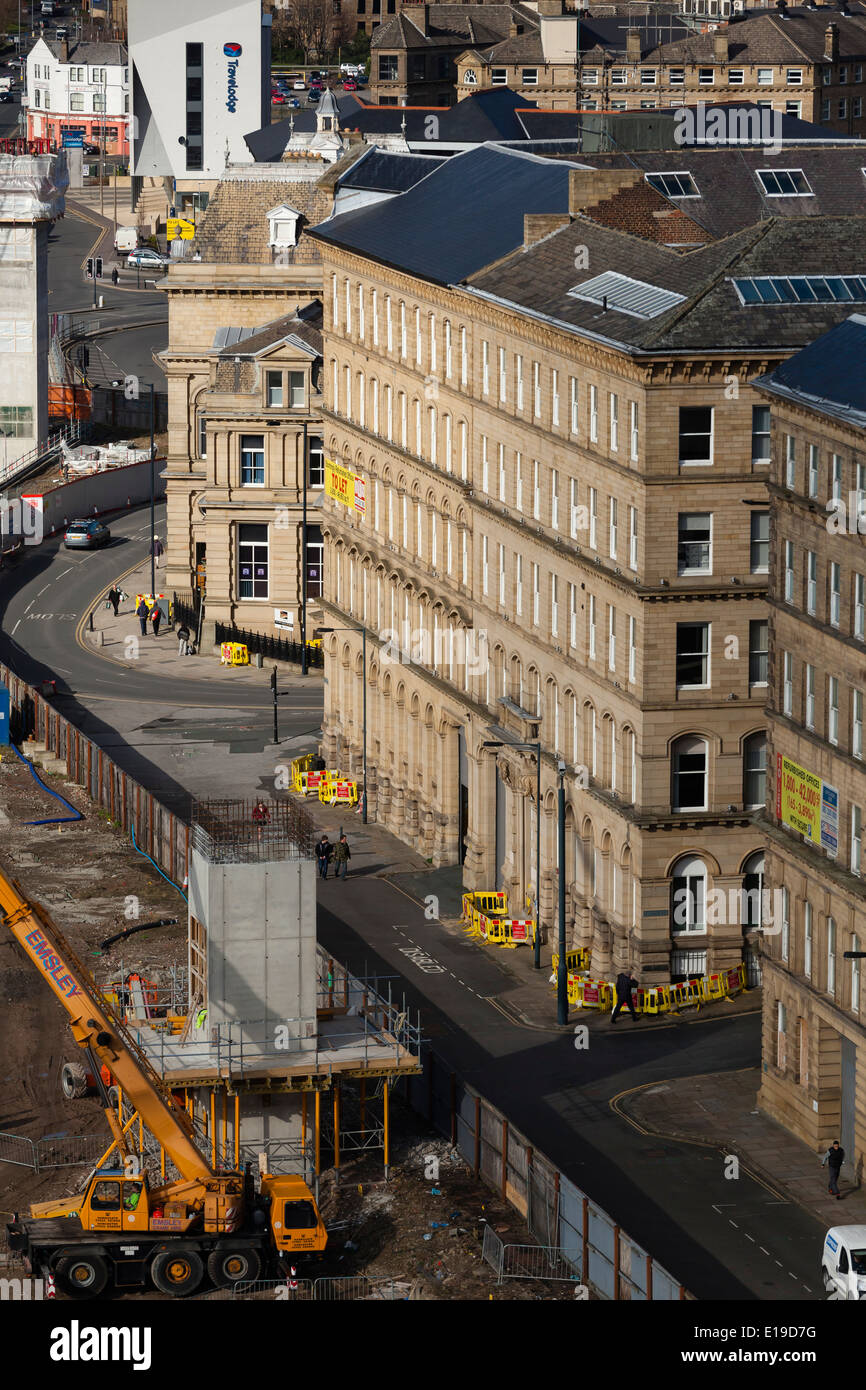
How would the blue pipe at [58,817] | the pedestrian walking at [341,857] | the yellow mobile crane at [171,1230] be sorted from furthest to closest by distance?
the blue pipe at [58,817] < the pedestrian walking at [341,857] < the yellow mobile crane at [171,1230]

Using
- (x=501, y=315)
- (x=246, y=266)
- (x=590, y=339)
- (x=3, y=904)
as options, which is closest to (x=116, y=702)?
(x=246, y=266)

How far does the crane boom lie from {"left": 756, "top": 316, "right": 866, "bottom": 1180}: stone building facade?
16.6 m

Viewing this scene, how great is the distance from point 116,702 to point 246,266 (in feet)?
78.8

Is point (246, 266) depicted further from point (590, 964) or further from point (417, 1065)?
point (417, 1065)

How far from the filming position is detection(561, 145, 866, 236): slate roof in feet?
349

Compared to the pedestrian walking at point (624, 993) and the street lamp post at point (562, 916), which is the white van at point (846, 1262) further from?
the pedestrian walking at point (624, 993)

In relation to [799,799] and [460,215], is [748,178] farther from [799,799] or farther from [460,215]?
[799,799]

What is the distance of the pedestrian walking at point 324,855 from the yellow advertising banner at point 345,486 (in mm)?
16860

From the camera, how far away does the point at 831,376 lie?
77250mm

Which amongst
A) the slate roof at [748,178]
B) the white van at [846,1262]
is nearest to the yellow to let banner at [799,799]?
the white van at [846,1262]

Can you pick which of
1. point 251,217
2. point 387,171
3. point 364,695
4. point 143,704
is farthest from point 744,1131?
point 251,217

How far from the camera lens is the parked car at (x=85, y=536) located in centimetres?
16500

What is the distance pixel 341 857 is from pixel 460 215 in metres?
23.6

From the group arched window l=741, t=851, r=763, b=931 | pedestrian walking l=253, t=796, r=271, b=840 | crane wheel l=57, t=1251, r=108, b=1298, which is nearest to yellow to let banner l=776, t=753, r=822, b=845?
arched window l=741, t=851, r=763, b=931
